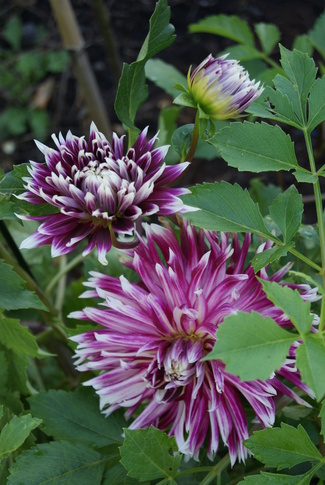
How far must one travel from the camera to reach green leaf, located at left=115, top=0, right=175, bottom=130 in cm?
67

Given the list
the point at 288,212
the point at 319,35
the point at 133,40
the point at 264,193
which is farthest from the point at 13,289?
the point at 133,40

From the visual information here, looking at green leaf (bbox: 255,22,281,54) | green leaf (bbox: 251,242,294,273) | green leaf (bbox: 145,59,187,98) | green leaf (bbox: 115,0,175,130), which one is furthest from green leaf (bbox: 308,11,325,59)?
green leaf (bbox: 251,242,294,273)

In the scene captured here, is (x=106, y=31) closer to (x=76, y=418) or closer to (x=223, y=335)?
(x=76, y=418)

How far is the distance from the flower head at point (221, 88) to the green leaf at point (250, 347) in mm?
227

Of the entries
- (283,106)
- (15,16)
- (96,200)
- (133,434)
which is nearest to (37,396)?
(133,434)

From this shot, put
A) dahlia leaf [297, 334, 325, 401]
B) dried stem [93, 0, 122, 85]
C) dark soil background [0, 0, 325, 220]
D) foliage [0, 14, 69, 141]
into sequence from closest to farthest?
1. dahlia leaf [297, 334, 325, 401]
2. dried stem [93, 0, 122, 85]
3. dark soil background [0, 0, 325, 220]
4. foliage [0, 14, 69, 141]

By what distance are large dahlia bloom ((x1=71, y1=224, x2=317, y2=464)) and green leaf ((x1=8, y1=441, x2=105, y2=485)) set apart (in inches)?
3.0

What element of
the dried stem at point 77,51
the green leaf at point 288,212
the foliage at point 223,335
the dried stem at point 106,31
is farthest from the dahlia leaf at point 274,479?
the dried stem at point 106,31

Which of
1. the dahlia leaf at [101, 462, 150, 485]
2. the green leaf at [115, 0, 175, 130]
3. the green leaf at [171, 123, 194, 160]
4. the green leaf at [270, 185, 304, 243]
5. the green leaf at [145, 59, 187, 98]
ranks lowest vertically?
the dahlia leaf at [101, 462, 150, 485]

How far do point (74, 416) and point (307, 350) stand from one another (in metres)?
0.36

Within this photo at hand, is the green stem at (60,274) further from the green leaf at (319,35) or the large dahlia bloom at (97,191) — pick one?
the green leaf at (319,35)

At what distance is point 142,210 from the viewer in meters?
0.59

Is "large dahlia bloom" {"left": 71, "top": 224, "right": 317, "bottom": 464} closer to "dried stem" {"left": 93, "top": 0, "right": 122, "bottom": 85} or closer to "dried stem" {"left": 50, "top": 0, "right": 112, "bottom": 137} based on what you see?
"dried stem" {"left": 50, "top": 0, "right": 112, "bottom": 137}

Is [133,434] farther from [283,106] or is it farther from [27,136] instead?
[27,136]
